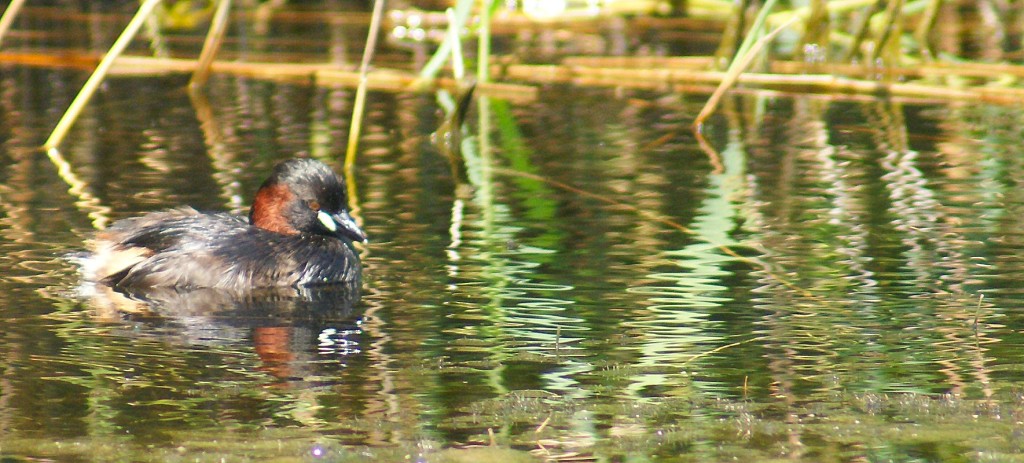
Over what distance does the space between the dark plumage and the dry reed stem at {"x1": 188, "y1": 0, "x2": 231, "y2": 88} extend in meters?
2.90

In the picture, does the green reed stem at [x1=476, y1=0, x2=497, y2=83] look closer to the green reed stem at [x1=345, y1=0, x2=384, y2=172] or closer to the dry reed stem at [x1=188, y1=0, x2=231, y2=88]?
the green reed stem at [x1=345, y1=0, x2=384, y2=172]

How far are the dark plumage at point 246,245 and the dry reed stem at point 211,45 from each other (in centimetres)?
290

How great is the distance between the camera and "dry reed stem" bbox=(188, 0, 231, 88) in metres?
9.99

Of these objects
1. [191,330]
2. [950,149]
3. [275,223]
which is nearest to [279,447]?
[191,330]

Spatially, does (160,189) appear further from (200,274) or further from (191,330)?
(191,330)

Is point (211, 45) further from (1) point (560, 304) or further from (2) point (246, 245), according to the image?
(1) point (560, 304)

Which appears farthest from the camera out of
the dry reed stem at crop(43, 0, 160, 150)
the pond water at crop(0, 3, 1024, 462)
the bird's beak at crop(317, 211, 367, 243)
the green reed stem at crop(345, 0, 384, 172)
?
the green reed stem at crop(345, 0, 384, 172)

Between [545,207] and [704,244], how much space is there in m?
1.15

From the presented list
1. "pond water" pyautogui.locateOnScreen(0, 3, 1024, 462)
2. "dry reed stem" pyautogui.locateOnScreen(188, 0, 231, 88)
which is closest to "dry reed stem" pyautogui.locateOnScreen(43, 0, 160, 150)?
"pond water" pyautogui.locateOnScreen(0, 3, 1024, 462)

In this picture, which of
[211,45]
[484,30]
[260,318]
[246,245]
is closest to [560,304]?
[260,318]

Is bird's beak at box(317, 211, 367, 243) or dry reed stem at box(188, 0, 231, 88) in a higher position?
dry reed stem at box(188, 0, 231, 88)

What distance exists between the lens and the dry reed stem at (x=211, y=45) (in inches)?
393

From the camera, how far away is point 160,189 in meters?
8.55

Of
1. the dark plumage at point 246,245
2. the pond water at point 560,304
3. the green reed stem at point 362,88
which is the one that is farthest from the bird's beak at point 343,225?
the green reed stem at point 362,88
